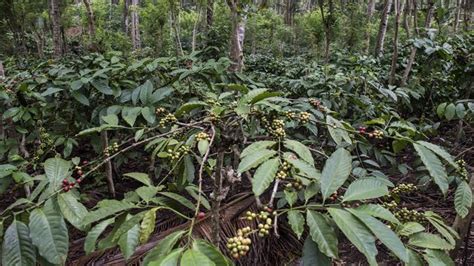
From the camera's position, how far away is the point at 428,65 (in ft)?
10.8

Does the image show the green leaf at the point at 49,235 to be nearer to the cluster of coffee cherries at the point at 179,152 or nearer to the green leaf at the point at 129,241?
the green leaf at the point at 129,241

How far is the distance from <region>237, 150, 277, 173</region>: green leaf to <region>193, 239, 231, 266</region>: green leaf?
0.72 feet

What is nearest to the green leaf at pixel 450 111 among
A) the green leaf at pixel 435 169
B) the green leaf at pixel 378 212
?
the green leaf at pixel 435 169

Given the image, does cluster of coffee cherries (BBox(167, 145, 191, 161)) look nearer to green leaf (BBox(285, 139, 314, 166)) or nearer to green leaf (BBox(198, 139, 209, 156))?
green leaf (BBox(198, 139, 209, 156))

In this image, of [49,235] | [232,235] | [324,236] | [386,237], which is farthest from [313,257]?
[232,235]

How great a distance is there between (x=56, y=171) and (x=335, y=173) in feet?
2.67

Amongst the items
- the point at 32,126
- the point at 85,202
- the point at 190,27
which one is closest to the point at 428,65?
the point at 85,202

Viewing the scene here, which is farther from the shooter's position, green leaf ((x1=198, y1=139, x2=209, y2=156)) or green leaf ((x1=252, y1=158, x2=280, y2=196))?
green leaf ((x1=198, y1=139, x2=209, y2=156))

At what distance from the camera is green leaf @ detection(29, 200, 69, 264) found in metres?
0.88

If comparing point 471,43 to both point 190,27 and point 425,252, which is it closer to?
point 425,252

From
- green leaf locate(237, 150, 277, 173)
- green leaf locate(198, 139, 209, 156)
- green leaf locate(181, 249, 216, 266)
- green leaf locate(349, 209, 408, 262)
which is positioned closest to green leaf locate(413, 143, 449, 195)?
green leaf locate(349, 209, 408, 262)

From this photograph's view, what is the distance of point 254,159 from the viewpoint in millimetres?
950

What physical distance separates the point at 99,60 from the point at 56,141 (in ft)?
2.16

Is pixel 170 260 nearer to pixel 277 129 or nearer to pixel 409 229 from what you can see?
pixel 277 129
